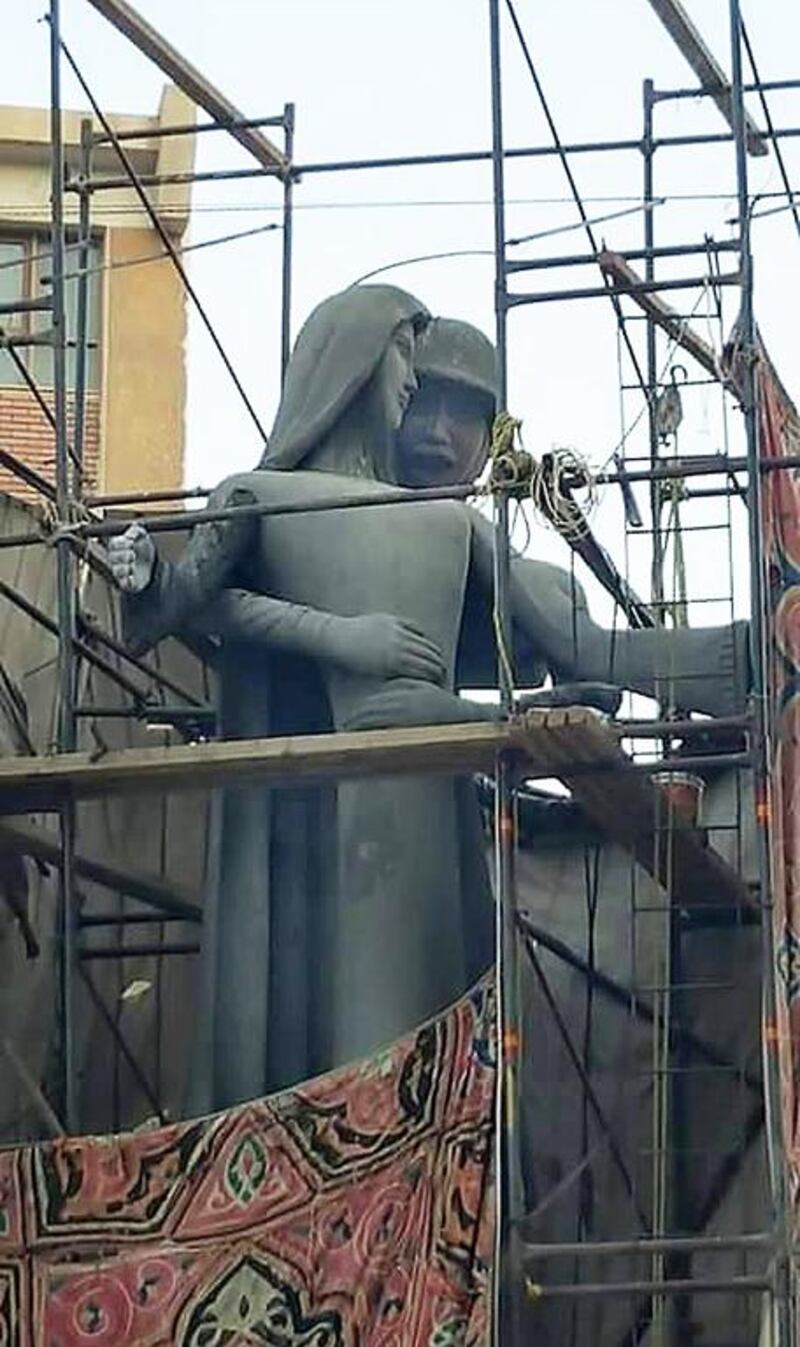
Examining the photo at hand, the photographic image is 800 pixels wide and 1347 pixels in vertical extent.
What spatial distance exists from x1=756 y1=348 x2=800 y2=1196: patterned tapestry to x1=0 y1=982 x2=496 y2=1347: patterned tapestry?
111 centimetres

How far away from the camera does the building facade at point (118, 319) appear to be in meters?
31.8

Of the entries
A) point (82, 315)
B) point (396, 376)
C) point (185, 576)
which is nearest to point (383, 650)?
point (185, 576)

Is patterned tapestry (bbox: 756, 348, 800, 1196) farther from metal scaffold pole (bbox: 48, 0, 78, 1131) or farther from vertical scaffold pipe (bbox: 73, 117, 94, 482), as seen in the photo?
vertical scaffold pipe (bbox: 73, 117, 94, 482)

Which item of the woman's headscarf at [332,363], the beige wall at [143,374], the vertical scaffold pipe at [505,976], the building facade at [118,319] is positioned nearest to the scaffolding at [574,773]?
the vertical scaffold pipe at [505,976]

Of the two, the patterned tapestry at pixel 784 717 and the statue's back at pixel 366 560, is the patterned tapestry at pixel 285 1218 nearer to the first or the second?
the patterned tapestry at pixel 784 717

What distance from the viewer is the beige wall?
32.8 m

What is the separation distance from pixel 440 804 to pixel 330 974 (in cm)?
87

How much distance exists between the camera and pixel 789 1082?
12734 mm

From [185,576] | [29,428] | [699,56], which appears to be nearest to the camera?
[185,576]

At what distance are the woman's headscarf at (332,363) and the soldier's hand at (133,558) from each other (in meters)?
1.08

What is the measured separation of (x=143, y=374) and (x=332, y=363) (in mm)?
18082

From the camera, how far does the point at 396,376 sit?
15.8 metres

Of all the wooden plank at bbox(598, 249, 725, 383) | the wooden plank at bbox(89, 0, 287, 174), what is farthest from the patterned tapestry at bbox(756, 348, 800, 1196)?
the wooden plank at bbox(89, 0, 287, 174)

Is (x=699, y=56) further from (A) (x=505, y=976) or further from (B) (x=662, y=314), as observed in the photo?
(A) (x=505, y=976)
